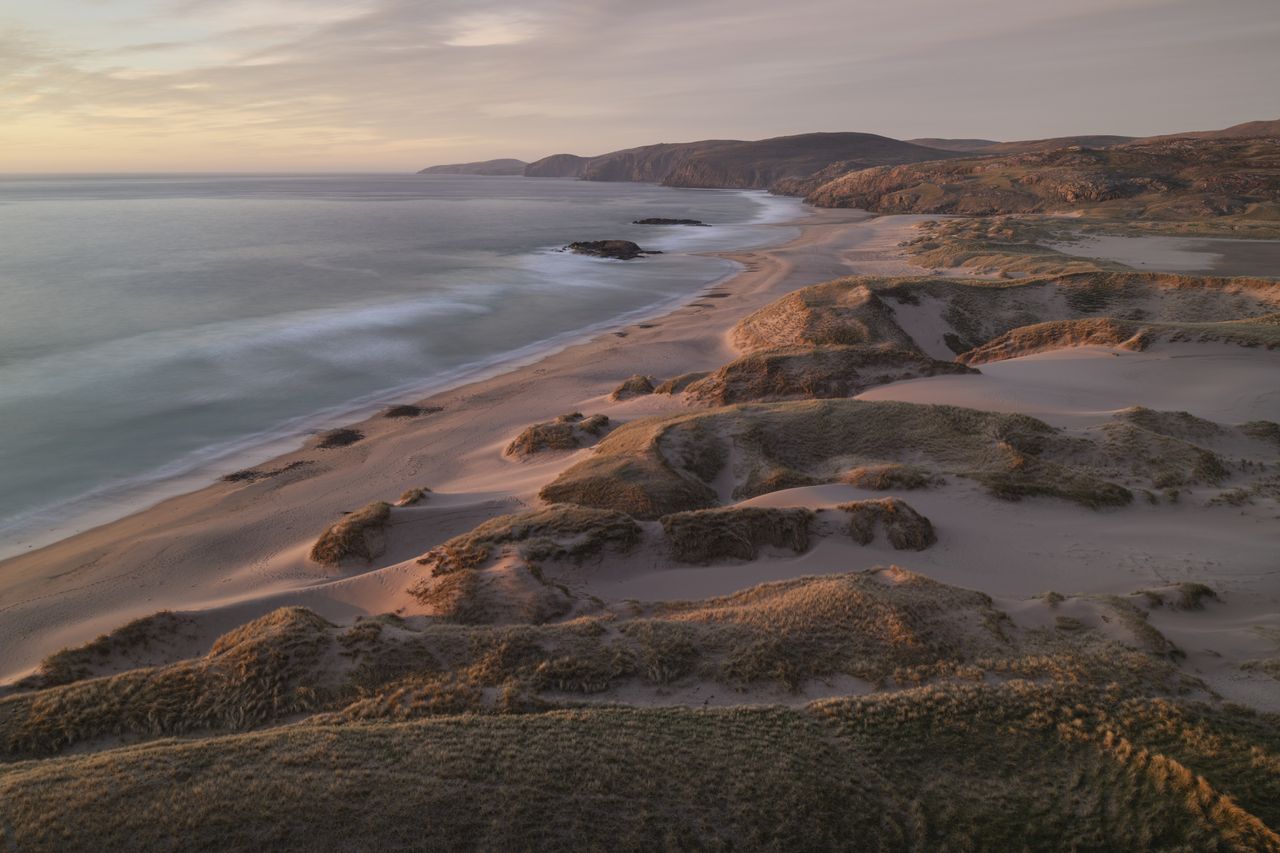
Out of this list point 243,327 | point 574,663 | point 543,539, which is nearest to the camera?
point 574,663

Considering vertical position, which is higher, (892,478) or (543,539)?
(892,478)

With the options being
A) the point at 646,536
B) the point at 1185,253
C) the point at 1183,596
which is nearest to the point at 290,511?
the point at 646,536

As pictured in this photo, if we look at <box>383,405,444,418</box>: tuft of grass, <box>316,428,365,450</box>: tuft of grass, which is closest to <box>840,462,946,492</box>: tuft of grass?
<box>316,428,365,450</box>: tuft of grass

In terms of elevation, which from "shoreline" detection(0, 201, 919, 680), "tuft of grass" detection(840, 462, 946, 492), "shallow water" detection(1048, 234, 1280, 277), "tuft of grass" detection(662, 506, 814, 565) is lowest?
"shoreline" detection(0, 201, 919, 680)

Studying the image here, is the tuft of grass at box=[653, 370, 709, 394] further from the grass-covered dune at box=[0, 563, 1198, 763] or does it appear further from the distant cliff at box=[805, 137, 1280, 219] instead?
the distant cliff at box=[805, 137, 1280, 219]

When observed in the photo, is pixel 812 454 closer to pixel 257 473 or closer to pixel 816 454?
pixel 816 454
